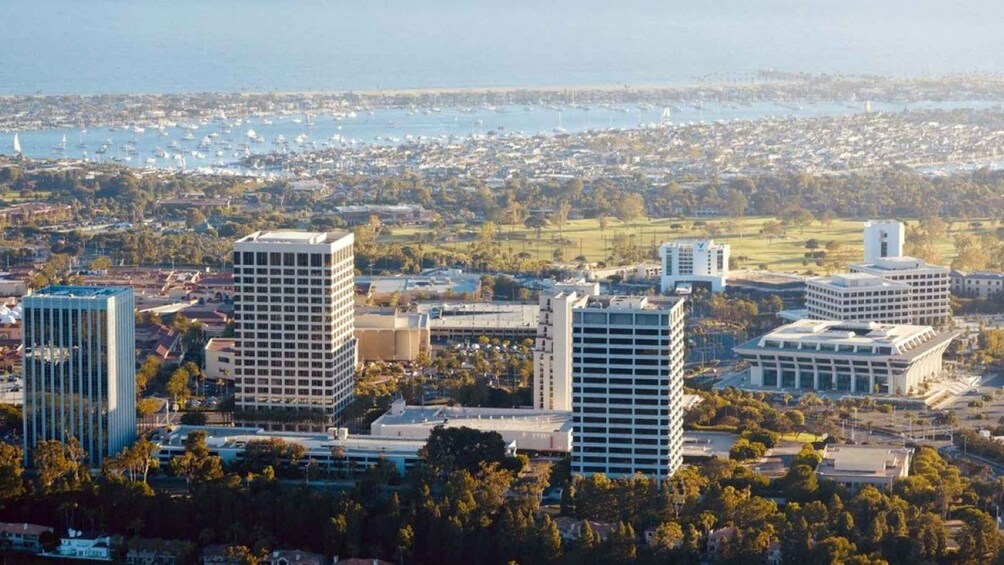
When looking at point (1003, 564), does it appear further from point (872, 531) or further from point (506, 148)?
point (506, 148)

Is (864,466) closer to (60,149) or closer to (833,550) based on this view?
(833,550)

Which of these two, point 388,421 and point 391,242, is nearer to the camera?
point 388,421

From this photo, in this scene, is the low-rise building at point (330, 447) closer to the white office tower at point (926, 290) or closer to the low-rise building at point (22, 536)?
the low-rise building at point (22, 536)

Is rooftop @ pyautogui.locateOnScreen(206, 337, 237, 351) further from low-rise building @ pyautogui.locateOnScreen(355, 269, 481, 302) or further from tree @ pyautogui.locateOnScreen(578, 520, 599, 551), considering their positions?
tree @ pyautogui.locateOnScreen(578, 520, 599, 551)

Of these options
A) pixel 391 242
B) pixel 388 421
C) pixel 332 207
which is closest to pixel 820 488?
pixel 388 421

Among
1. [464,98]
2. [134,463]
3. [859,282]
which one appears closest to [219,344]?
[134,463]

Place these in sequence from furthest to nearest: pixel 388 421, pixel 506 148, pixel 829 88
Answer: pixel 829 88, pixel 506 148, pixel 388 421
